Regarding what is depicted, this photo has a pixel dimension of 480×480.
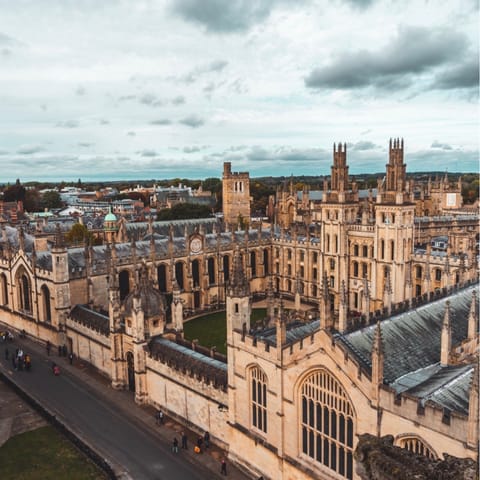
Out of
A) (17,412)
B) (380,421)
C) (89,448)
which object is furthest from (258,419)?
(17,412)

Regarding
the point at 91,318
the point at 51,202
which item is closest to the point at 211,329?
the point at 91,318

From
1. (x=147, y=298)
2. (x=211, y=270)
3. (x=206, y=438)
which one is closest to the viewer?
(x=206, y=438)

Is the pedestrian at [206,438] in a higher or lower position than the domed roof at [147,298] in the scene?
lower

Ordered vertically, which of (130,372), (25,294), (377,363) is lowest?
(130,372)

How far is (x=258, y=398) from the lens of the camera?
913 inches

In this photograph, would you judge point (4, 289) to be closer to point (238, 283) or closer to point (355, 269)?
point (238, 283)

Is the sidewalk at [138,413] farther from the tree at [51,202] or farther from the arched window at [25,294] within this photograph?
the tree at [51,202]

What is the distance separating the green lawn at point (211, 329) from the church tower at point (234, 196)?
28813 millimetres

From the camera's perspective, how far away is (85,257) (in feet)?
144

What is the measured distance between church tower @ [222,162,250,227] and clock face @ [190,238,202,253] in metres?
25.8

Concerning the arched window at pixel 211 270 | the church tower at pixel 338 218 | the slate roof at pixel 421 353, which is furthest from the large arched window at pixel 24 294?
the slate roof at pixel 421 353

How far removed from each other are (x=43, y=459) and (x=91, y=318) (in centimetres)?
1323

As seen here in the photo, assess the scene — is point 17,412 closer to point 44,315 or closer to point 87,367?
point 87,367

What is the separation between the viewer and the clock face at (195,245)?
53469mm
